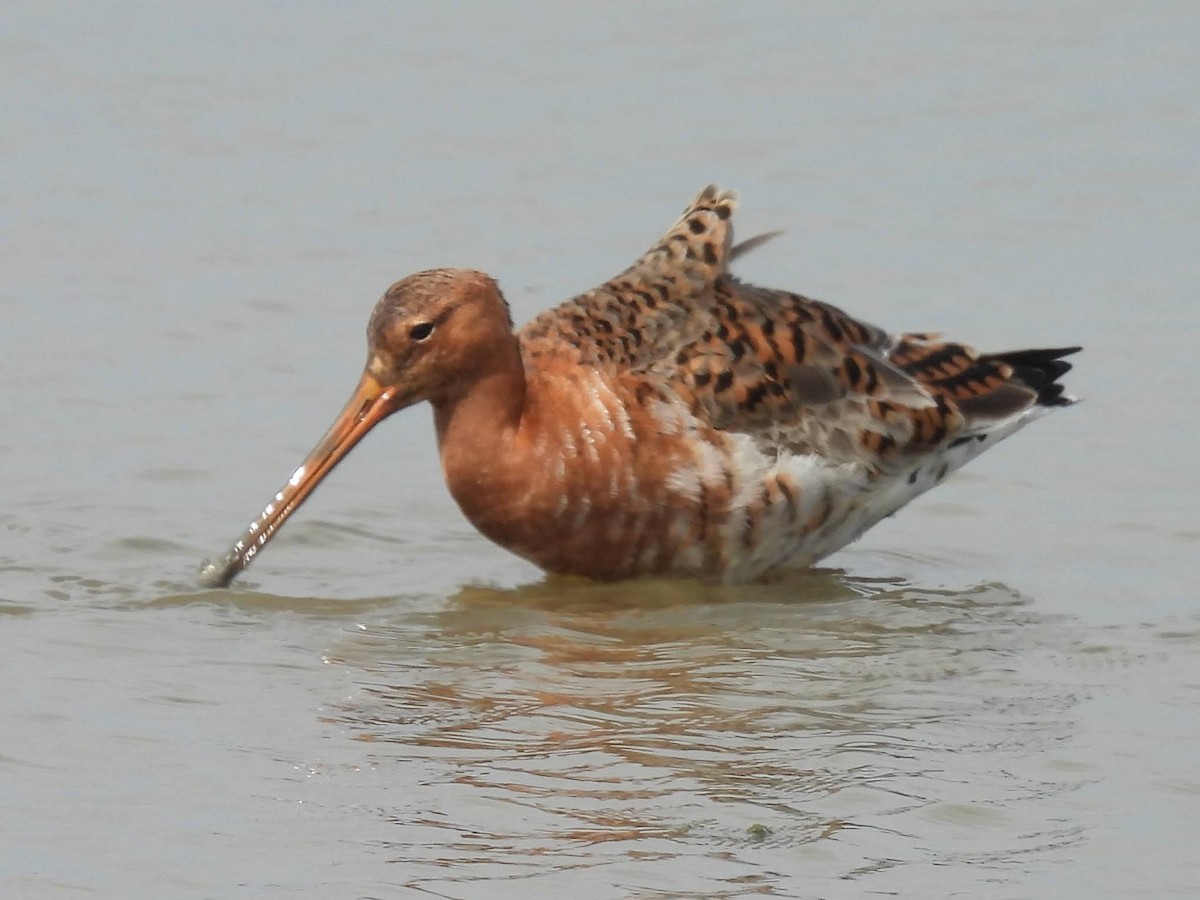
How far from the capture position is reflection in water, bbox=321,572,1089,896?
22.8ft

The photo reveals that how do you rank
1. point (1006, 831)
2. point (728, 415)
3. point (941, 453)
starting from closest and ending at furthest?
point (1006, 831), point (728, 415), point (941, 453)

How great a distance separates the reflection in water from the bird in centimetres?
31

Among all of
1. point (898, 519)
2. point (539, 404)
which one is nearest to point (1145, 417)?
point (898, 519)

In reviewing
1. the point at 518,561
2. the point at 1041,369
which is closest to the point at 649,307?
the point at 518,561

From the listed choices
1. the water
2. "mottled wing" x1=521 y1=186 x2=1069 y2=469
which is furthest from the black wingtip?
the water

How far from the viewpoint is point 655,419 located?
9.78 metres

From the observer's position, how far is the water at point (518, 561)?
23.1 feet

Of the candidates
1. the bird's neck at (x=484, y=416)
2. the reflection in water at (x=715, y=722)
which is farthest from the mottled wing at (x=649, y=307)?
the reflection in water at (x=715, y=722)

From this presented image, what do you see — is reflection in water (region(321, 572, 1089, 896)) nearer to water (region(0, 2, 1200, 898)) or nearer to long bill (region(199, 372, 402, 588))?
water (region(0, 2, 1200, 898))

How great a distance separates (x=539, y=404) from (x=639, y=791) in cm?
Result: 280

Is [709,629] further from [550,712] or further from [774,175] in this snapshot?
[774,175]

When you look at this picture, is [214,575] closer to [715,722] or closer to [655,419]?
[655,419]

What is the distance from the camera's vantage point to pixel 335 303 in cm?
1323

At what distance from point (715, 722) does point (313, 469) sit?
231 centimetres
